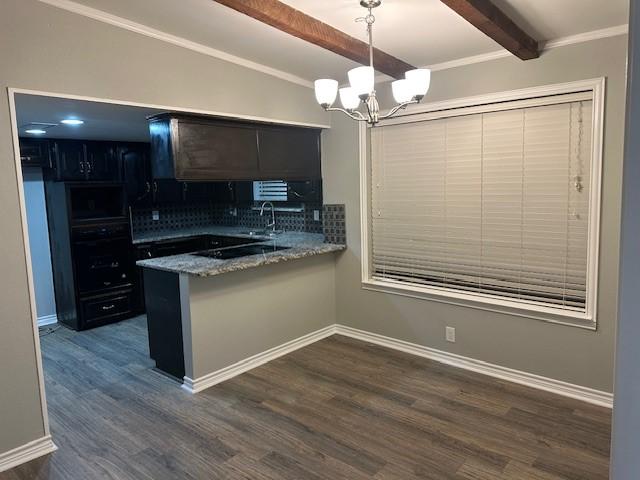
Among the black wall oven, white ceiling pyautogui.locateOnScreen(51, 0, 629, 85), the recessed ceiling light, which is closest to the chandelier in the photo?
white ceiling pyautogui.locateOnScreen(51, 0, 629, 85)

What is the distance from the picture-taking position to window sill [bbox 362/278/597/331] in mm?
3094

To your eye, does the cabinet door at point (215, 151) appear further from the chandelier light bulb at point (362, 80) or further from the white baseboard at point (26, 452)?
the white baseboard at point (26, 452)

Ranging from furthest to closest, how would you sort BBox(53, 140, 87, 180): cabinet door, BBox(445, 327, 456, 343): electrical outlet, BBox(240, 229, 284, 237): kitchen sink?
BBox(240, 229, 284, 237): kitchen sink < BBox(53, 140, 87, 180): cabinet door < BBox(445, 327, 456, 343): electrical outlet

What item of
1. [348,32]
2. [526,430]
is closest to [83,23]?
[348,32]

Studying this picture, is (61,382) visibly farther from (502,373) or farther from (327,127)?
(502,373)

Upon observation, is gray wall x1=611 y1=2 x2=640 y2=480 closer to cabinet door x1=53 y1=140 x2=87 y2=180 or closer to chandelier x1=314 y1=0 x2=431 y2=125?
chandelier x1=314 y1=0 x2=431 y2=125

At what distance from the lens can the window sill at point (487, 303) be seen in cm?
309

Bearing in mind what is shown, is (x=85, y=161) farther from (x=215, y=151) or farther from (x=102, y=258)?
(x=215, y=151)

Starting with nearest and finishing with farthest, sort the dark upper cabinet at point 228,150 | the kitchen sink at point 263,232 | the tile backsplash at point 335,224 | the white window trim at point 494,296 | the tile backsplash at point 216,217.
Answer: the white window trim at point 494,296, the dark upper cabinet at point 228,150, the tile backsplash at point 335,224, the tile backsplash at point 216,217, the kitchen sink at point 263,232

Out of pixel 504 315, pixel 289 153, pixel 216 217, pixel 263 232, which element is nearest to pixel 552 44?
pixel 504 315

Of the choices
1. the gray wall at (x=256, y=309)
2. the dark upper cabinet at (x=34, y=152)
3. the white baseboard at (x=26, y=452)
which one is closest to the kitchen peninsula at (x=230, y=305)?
the gray wall at (x=256, y=309)

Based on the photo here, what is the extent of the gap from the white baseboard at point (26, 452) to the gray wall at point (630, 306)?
9.77 feet

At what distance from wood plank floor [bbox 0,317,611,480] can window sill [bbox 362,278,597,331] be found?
0.54 meters

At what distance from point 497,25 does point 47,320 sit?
530 centimetres
